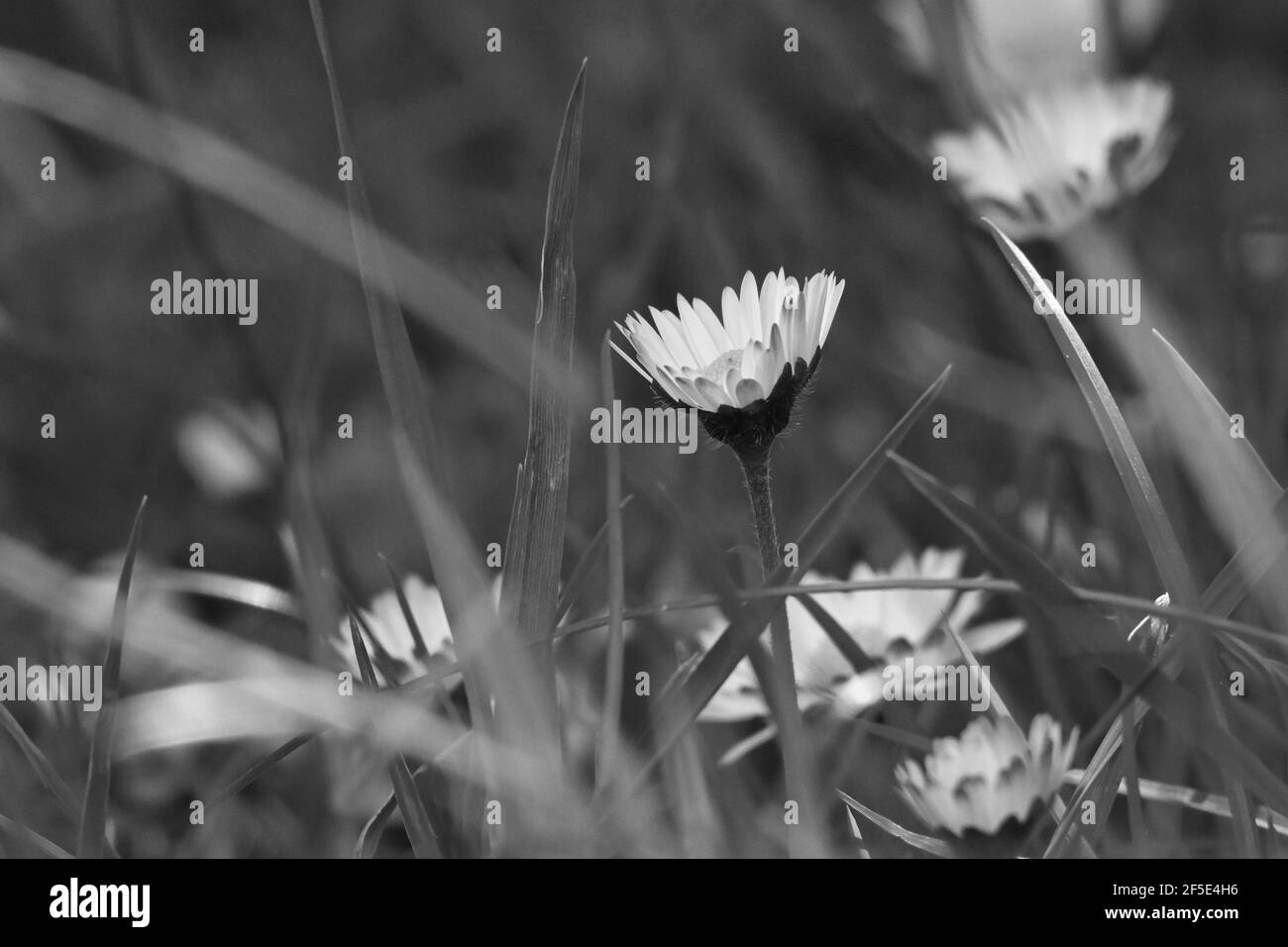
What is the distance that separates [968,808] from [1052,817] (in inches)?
1.6

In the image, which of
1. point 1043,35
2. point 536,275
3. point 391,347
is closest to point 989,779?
point 391,347

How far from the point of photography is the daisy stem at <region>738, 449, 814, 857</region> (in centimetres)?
45

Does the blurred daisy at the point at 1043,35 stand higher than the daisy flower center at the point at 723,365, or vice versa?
the blurred daisy at the point at 1043,35

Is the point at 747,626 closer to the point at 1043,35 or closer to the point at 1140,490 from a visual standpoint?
the point at 1140,490

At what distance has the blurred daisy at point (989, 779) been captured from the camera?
47cm

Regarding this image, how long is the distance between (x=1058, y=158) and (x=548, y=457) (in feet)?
1.51

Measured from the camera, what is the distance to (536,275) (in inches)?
45.9

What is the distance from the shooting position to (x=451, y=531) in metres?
0.49

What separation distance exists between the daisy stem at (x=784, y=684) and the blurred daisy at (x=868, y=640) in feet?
0.13

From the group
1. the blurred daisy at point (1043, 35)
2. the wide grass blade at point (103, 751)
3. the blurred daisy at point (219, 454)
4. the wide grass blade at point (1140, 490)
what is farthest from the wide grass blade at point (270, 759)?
the blurred daisy at point (1043, 35)

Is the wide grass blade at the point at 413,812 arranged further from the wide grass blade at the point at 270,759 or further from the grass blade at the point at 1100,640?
the grass blade at the point at 1100,640

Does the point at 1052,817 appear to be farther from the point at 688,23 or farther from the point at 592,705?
the point at 688,23

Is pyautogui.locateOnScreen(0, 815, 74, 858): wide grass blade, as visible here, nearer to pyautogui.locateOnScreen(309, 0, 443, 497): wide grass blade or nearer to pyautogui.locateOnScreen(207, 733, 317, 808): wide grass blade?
pyautogui.locateOnScreen(207, 733, 317, 808): wide grass blade
